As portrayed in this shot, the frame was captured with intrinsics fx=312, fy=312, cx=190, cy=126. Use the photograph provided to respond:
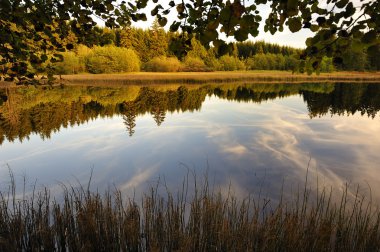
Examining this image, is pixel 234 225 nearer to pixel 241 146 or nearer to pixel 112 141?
pixel 241 146

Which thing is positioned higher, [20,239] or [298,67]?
[298,67]

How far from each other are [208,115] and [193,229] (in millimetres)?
21617

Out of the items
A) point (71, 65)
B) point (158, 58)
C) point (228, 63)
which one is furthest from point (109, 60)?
point (228, 63)

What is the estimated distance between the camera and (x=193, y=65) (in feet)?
323

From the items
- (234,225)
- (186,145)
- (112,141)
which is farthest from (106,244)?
(112,141)

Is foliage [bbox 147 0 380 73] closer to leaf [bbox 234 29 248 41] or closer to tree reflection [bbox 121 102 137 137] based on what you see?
A: leaf [bbox 234 29 248 41]

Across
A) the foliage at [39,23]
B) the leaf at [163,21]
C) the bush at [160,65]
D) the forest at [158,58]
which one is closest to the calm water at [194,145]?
the foliage at [39,23]

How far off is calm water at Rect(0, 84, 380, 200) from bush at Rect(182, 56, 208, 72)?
68427mm

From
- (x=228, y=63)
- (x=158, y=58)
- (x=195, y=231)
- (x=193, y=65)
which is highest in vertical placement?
(x=158, y=58)

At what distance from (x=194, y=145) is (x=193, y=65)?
84245 millimetres

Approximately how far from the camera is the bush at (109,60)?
75.2 meters

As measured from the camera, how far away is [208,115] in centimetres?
2717

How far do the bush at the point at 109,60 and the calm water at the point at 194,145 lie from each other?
4629 centimetres

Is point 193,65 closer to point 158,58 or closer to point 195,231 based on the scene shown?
point 158,58
